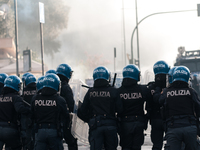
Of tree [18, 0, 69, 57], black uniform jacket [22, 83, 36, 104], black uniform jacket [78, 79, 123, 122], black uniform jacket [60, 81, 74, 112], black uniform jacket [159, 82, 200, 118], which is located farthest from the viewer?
tree [18, 0, 69, 57]

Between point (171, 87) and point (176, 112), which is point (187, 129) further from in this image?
point (171, 87)

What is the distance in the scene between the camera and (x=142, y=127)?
18.3 feet

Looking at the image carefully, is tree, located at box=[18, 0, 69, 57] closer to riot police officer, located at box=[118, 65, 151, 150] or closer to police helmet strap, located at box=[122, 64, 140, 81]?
police helmet strap, located at box=[122, 64, 140, 81]

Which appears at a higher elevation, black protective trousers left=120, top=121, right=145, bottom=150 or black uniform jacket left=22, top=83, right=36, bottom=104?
black uniform jacket left=22, top=83, right=36, bottom=104

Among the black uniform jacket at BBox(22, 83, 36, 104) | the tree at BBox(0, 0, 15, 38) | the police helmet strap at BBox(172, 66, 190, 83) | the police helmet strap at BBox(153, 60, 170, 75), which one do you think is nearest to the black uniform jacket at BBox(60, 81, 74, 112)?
the black uniform jacket at BBox(22, 83, 36, 104)

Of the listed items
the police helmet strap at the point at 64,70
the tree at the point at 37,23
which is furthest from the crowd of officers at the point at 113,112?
the tree at the point at 37,23

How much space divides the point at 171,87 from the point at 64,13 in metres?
57.8

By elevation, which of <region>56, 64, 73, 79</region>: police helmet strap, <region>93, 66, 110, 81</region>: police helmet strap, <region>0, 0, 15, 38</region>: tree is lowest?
<region>93, 66, 110, 81</region>: police helmet strap

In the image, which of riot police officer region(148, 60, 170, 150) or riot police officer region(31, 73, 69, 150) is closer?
riot police officer region(31, 73, 69, 150)

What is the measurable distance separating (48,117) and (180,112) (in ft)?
6.91

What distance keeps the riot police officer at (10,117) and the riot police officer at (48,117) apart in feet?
1.87

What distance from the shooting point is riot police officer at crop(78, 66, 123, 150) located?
5.31 m

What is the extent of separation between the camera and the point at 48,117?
522cm

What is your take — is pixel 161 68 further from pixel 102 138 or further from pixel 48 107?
pixel 48 107
